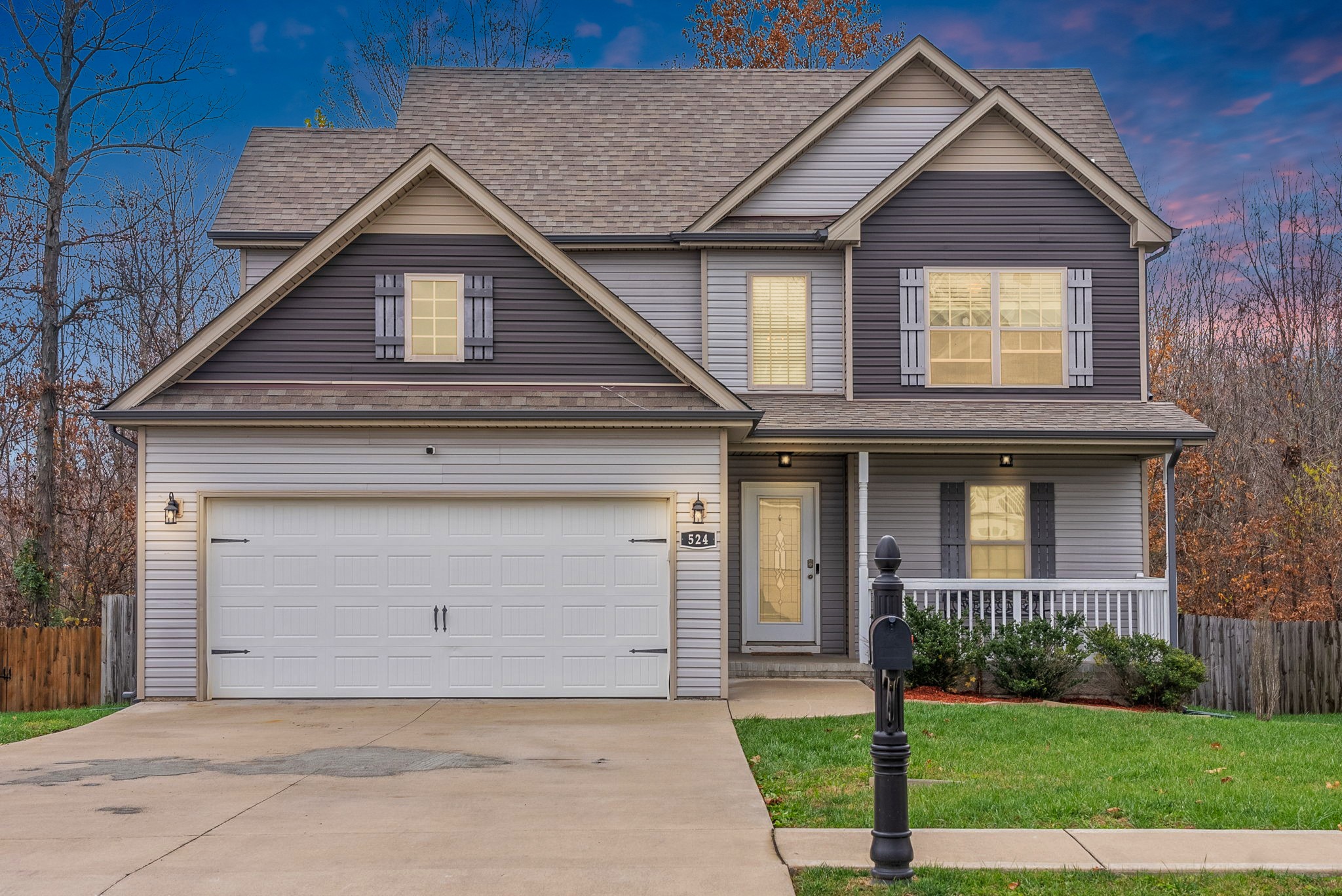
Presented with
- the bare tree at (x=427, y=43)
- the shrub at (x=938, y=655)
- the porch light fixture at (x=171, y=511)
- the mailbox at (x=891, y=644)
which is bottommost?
the shrub at (x=938, y=655)

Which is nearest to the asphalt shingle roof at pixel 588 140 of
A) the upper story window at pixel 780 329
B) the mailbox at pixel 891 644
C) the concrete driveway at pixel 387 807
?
the upper story window at pixel 780 329

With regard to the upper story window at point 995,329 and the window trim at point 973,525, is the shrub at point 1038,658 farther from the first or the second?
the upper story window at point 995,329

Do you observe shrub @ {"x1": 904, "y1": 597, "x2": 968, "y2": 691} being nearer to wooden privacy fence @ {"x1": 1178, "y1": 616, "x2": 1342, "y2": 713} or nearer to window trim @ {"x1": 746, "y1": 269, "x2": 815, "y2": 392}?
window trim @ {"x1": 746, "y1": 269, "x2": 815, "y2": 392}

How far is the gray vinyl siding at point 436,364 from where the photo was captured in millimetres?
13188

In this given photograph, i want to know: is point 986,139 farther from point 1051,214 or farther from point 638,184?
point 638,184

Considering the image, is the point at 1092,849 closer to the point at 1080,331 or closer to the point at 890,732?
the point at 890,732

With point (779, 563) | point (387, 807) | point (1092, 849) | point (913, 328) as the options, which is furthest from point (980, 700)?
point (387, 807)

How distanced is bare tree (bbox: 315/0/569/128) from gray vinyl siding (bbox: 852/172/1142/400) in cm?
1777

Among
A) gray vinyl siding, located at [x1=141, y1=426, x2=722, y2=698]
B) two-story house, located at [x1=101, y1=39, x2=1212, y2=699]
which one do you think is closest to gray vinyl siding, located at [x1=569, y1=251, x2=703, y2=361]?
two-story house, located at [x1=101, y1=39, x2=1212, y2=699]

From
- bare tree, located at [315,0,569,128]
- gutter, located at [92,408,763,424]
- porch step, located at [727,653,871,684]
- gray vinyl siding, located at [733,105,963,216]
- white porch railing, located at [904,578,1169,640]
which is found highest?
bare tree, located at [315,0,569,128]

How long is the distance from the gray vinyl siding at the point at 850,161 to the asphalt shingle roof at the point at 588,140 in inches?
45.6

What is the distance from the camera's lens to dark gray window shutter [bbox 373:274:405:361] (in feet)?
43.7

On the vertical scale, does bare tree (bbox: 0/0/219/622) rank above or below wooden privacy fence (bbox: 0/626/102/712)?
above

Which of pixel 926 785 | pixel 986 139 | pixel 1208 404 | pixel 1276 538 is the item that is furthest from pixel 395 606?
pixel 1208 404
